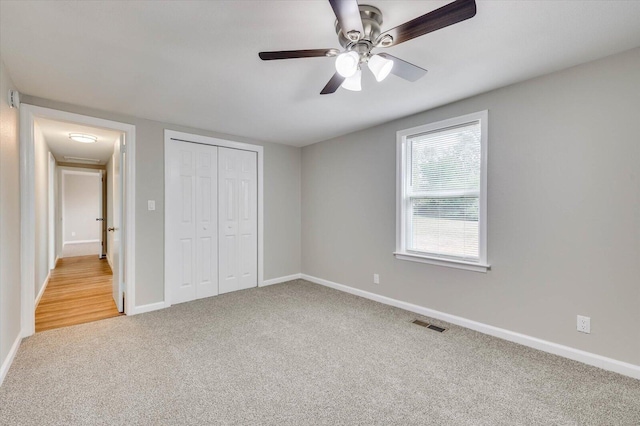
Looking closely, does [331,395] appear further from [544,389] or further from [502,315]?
[502,315]

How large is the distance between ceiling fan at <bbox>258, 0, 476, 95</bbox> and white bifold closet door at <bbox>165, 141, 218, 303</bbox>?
103 inches

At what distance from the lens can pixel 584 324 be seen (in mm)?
2289

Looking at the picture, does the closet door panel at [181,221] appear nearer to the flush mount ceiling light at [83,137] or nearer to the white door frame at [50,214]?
the flush mount ceiling light at [83,137]

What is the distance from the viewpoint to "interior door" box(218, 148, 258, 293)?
4.23m

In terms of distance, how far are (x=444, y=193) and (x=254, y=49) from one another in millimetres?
2302

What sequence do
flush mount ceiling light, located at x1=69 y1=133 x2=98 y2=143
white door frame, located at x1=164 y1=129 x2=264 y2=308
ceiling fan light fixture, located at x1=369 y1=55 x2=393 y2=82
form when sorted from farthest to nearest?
1. flush mount ceiling light, located at x1=69 y1=133 x2=98 y2=143
2. white door frame, located at x1=164 y1=129 x2=264 y2=308
3. ceiling fan light fixture, located at x1=369 y1=55 x2=393 y2=82

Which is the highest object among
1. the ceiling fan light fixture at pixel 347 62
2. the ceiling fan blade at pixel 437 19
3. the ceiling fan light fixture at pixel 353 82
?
the ceiling fan blade at pixel 437 19

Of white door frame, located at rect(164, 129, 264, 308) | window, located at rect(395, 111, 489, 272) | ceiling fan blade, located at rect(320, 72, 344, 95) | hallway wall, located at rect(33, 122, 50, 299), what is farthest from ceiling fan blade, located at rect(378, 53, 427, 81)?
hallway wall, located at rect(33, 122, 50, 299)

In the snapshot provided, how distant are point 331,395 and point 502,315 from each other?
182 cm

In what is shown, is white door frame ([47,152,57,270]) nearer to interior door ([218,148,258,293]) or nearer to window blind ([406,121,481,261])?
interior door ([218,148,258,293])

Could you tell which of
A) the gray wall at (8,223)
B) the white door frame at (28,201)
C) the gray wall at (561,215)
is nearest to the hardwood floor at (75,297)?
the white door frame at (28,201)

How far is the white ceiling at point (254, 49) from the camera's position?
1641 millimetres

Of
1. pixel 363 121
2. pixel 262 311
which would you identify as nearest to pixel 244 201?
pixel 262 311

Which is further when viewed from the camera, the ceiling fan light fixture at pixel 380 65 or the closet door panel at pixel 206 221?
the closet door panel at pixel 206 221
